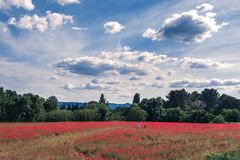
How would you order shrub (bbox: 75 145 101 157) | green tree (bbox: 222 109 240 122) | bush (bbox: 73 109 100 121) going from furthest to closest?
bush (bbox: 73 109 100 121) → green tree (bbox: 222 109 240 122) → shrub (bbox: 75 145 101 157)

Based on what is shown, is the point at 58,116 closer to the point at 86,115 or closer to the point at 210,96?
the point at 86,115

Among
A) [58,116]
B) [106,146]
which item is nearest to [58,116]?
[58,116]

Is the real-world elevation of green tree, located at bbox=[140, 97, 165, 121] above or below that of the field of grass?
above

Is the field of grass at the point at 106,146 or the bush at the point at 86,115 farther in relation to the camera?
the bush at the point at 86,115

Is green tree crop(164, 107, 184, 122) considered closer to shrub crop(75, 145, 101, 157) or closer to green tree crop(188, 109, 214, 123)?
green tree crop(188, 109, 214, 123)

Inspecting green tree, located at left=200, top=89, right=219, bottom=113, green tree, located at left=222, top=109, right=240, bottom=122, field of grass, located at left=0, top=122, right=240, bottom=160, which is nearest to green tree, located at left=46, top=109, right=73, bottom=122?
green tree, located at left=222, top=109, right=240, bottom=122

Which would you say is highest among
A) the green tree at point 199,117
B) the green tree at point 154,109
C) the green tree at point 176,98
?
the green tree at point 176,98

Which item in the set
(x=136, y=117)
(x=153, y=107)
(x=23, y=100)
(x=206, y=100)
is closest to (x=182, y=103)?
(x=206, y=100)

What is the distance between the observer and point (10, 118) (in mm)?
77938

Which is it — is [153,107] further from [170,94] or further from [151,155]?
[151,155]

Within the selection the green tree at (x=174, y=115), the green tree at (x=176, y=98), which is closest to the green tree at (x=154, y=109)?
the green tree at (x=174, y=115)

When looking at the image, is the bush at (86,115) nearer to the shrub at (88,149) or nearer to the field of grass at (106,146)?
the field of grass at (106,146)

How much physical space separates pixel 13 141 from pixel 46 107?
71.1m

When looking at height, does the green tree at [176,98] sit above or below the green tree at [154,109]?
above
